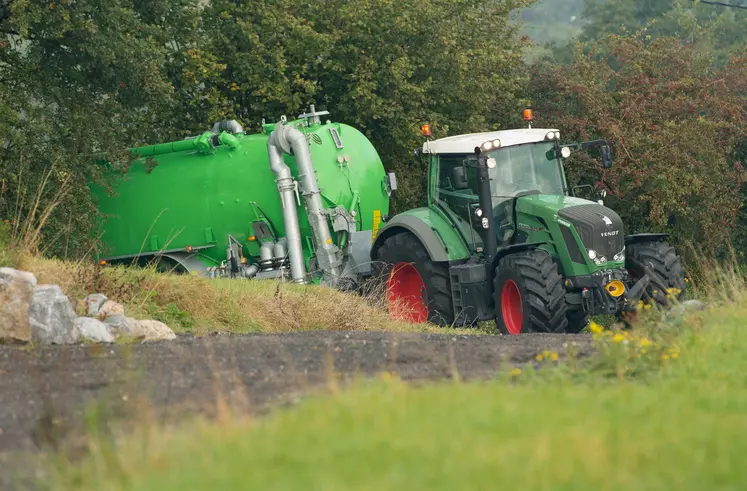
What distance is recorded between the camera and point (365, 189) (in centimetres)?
1861

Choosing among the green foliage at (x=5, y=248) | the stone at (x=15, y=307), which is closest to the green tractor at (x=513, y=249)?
the green foliage at (x=5, y=248)

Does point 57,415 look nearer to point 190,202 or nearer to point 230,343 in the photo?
point 230,343

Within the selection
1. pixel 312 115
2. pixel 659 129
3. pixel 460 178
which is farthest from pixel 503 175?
pixel 659 129

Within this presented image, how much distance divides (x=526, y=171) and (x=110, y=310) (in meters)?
6.25

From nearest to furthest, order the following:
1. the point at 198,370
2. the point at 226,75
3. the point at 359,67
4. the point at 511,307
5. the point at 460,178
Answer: the point at 198,370, the point at 460,178, the point at 511,307, the point at 359,67, the point at 226,75

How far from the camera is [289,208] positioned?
1747 cm

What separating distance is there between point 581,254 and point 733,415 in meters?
7.67

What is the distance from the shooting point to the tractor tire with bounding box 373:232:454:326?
15328mm

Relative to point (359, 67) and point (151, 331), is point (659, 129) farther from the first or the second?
point (151, 331)

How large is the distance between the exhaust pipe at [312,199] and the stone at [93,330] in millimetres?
7455

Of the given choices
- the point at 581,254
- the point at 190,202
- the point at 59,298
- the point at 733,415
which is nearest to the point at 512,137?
the point at 581,254

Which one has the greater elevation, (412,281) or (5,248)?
(5,248)

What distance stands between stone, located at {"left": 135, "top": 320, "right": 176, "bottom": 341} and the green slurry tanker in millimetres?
4590

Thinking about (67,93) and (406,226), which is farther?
(67,93)
